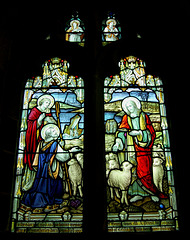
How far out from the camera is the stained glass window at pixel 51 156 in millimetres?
5219

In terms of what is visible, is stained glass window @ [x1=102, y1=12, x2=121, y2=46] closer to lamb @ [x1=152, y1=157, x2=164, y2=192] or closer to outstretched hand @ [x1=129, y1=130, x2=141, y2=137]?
outstretched hand @ [x1=129, y1=130, x2=141, y2=137]

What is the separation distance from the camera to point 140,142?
5746 millimetres

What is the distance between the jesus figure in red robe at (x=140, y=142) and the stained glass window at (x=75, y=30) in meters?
1.43

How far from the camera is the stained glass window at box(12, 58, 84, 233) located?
5.22m

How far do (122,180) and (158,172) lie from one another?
0.52m

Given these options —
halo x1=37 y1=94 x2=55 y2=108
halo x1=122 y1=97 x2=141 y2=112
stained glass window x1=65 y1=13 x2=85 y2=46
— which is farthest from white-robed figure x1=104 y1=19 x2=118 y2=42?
halo x1=37 y1=94 x2=55 y2=108

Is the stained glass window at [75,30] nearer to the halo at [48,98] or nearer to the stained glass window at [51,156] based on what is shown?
the stained glass window at [51,156]

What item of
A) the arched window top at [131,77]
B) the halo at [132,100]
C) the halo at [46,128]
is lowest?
the halo at [46,128]

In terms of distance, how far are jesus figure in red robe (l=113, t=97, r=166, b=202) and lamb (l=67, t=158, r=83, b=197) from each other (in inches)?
28.1

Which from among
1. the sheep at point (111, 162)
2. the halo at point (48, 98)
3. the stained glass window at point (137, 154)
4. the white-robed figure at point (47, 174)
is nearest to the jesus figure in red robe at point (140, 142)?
the stained glass window at point (137, 154)

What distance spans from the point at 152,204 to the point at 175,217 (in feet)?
1.10

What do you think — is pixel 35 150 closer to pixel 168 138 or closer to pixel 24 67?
pixel 24 67

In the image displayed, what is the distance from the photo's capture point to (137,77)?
6395 mm
